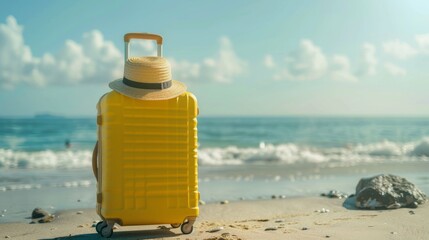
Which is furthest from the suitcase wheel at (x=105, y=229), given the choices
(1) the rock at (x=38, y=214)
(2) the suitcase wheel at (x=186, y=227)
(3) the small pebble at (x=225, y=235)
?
(1) the rock at (x=38, y=214)

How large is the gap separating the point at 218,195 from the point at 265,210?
1.66 m

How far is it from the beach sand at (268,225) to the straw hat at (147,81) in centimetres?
132

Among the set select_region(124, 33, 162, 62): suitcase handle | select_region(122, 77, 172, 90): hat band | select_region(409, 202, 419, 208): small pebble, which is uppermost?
select_region(124, 33, 162, 62): suitcase handle

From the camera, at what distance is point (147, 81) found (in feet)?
15.9

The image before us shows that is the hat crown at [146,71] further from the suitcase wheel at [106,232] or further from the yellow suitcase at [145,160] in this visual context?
the suitcase wheel at [106,232]

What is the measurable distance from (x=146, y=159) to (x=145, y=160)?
0.04 ft

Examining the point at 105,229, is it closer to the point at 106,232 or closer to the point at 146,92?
the point at 106,232

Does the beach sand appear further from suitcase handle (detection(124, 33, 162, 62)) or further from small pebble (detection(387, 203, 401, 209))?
suitcase handle (detection(124, 33, 162, 62))

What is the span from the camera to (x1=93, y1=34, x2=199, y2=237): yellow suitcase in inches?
186

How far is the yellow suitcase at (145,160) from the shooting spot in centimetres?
471

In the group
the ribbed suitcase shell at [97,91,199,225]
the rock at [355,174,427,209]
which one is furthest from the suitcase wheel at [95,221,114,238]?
the rock at [355,174,427,209]

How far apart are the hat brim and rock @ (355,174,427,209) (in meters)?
3.30

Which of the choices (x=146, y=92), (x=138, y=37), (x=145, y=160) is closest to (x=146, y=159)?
(x=145, y=160)

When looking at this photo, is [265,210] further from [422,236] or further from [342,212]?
[422,236]
